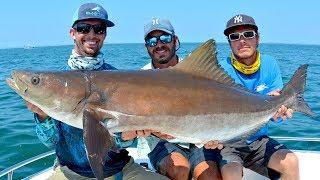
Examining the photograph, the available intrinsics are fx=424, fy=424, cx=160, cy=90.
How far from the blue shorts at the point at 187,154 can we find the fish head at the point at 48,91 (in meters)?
1.70

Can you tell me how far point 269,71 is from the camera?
5.61 metres

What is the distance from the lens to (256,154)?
522cm

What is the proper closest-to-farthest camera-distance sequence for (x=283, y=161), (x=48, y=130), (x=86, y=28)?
(x=48, y=130) < (x=86, y=28) < (x=283, y=161)

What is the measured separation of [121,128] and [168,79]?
0.62 m

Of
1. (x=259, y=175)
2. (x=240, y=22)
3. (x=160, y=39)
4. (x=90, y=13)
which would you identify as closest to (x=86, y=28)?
(x=90, y=13)

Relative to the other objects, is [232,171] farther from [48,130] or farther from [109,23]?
[109,23]

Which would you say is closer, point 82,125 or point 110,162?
point 82,125

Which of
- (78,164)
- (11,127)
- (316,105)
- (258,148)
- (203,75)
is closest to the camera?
(203,75)

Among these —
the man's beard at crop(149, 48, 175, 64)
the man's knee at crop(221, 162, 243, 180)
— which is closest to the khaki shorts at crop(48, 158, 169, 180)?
the man's knee at crop(221, 162, 243, 180)

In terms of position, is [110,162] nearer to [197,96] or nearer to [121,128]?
[121,128]

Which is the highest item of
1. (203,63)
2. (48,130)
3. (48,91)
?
(203,63)

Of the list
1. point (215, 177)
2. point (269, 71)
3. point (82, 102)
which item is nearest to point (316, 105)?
point (269, 71)

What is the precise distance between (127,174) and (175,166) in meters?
0.55

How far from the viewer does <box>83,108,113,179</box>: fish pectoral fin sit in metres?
3.38
